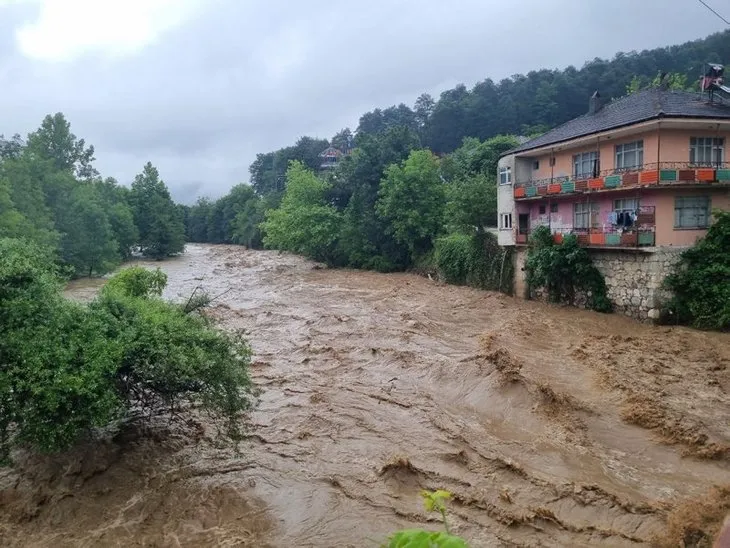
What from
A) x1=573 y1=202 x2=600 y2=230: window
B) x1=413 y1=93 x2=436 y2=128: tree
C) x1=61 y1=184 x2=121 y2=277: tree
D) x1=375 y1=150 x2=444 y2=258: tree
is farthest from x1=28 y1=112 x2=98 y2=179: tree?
x1=413 y1=93 x2=436 y2=128: tree

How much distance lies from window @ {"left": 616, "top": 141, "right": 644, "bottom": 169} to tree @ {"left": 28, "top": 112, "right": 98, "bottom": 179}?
165 ft

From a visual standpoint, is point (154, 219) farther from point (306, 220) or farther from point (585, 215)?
point (585, 215)

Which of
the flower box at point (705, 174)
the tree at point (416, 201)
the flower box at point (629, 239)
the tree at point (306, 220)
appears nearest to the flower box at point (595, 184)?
the flower box at point (629, 239)

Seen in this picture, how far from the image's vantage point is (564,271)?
2591 centimetres

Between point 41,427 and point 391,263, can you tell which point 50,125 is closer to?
point 391,263

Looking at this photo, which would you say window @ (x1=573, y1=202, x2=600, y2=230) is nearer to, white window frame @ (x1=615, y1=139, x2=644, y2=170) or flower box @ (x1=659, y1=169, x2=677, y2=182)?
white window frame @ (x1=615, y1=139, x2=644, y2=170)

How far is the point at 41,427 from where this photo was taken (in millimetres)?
8125

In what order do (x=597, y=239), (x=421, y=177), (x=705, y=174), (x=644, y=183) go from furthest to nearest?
(x=421, y=177)
(x=597, y=239)
(x=644, y=183)
(x=705, y=174)

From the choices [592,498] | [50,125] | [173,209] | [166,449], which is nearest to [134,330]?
[166,449]

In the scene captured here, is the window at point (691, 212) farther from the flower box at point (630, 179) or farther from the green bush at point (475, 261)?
the green bush at point (475, 261)

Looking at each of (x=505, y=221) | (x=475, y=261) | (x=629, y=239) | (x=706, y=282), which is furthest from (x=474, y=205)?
(x=706, y=282)

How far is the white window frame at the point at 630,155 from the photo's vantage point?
23.3 m

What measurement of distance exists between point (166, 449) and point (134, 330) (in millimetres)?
2770

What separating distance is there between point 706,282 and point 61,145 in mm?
57570
